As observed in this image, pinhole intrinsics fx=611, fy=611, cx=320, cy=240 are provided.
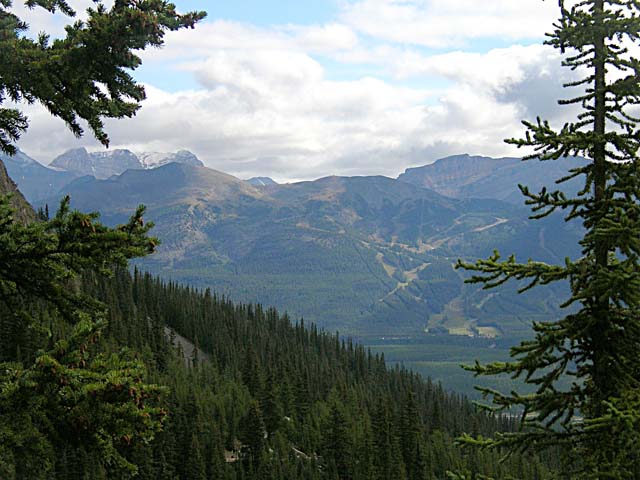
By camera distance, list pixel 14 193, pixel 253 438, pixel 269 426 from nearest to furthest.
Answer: pixel 14 193, pixel 253 438, pixel 269 426

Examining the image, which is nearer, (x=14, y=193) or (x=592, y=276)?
(x=14, y=193)

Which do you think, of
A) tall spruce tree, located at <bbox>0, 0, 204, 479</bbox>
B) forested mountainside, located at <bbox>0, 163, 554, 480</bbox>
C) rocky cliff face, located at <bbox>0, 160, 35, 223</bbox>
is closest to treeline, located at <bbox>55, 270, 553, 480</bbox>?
forested mountainside, located at <bbox>0, 163, 554, 480</bbox>

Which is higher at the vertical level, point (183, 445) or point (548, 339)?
point (548, 339)

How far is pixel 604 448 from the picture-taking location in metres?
15.3

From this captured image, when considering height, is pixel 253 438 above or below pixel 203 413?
below

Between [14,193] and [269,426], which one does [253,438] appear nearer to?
[269,426]

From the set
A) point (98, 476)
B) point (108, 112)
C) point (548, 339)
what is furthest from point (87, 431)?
point (98, 476)

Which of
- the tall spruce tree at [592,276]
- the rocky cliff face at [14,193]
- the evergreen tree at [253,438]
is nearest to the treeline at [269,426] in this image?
the evergreen tree at [253,438]

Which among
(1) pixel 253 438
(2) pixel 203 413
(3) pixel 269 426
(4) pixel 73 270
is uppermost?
(4) pixel 73 270

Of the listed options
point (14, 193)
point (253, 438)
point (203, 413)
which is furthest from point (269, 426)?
point (14, 193)

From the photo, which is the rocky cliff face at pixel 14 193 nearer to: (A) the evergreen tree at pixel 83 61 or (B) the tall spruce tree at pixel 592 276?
(A) the evergreen tree at pixel 83 61

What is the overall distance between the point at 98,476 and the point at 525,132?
79.9 m

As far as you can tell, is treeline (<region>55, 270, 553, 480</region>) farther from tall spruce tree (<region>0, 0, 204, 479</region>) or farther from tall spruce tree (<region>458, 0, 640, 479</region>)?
tall spruce tree (<region>0, 0, 204, 479</region>)

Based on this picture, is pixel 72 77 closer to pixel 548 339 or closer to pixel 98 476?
pixel 548 339
